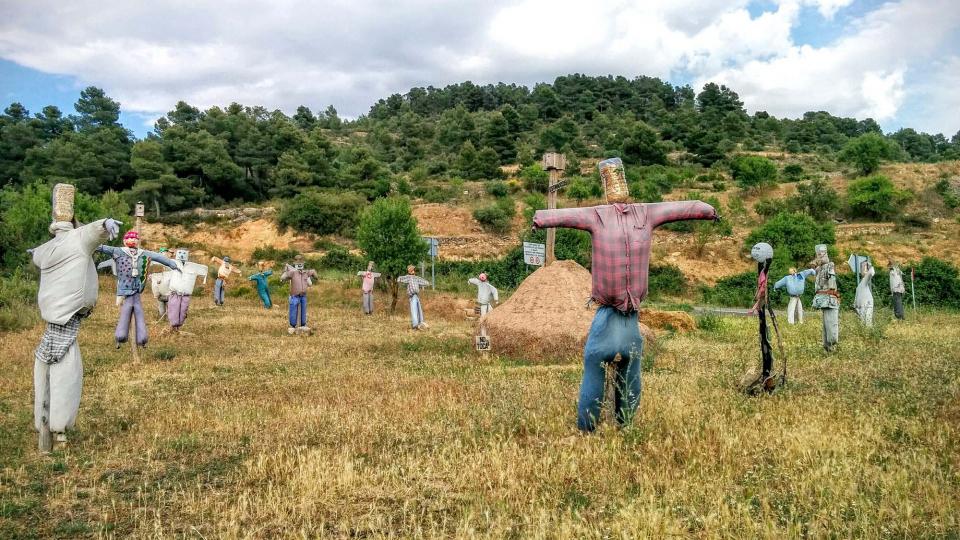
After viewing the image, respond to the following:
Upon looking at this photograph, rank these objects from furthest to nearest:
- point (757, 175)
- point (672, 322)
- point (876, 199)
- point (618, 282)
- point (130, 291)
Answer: point (757, 175) < point (876, 199) < point (672, 322) < point (130, 291) < point (618, 282)

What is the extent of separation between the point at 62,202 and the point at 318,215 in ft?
132

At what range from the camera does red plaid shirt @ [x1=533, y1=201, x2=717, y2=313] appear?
532 centimetres

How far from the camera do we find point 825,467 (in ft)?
13.4

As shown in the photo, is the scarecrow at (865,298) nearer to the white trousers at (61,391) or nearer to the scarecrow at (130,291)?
the scarecrow at (130,291)

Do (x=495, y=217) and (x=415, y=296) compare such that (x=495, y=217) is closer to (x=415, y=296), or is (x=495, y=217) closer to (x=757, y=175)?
(x=757, y=175)

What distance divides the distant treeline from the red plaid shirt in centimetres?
4632

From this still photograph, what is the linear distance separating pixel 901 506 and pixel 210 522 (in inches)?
164

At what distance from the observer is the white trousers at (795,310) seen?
16420 mm

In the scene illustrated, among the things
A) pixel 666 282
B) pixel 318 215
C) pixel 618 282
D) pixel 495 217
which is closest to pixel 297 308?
pixel 618 282

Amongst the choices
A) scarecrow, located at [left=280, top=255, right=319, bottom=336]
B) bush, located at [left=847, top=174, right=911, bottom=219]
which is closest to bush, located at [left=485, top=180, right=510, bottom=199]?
bush, located at [left=847, top=174, right=911, bottom=219]

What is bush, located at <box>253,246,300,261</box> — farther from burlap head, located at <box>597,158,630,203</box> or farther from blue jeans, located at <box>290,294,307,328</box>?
burlap head, located at <box>597,158,630,203</box>

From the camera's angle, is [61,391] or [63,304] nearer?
[61,391]

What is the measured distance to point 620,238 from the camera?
17.6 feet

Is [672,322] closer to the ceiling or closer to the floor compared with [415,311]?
closer to the floor
